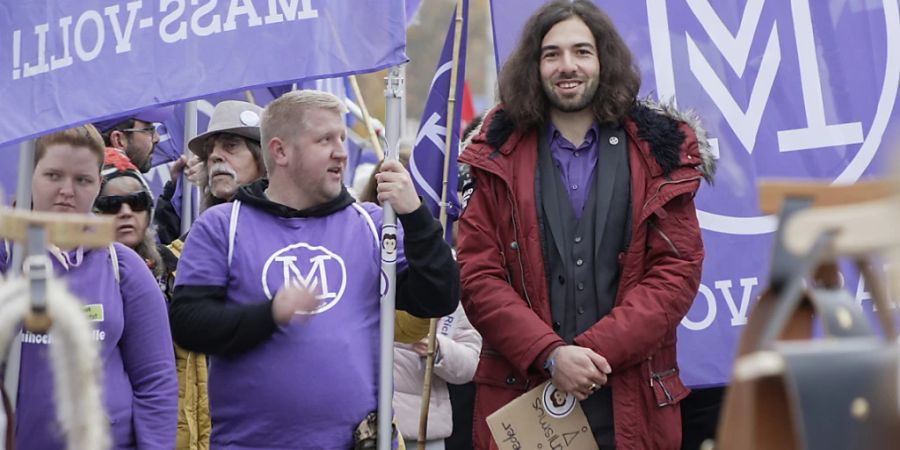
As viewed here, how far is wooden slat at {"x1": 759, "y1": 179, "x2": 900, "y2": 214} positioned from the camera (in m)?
1.99

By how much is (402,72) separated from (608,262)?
3.05ft

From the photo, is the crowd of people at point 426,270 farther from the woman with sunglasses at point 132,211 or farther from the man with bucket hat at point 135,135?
the man with bucket hat at point 135,135

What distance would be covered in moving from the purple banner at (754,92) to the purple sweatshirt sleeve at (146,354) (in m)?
1.81

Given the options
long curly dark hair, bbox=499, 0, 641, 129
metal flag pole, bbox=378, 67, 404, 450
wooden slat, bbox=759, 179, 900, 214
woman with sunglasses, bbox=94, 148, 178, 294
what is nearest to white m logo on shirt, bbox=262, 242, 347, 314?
metal flag pole, bbox=378, 67, 404, 450

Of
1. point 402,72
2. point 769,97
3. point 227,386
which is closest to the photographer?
point 227,386

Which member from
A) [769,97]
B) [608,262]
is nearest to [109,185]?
[608,262]

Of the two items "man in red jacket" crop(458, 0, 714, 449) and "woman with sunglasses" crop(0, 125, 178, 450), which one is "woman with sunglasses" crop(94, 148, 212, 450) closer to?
"woman with sunglasses" crop(0, 125, 178, 450)

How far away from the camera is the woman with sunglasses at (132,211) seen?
5.86m

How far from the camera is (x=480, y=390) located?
16.4 ft

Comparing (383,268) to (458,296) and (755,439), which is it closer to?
(458,296)

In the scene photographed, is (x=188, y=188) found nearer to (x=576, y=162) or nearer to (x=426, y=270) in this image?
(x=576, y=162)

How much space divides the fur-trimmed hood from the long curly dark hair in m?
0.04

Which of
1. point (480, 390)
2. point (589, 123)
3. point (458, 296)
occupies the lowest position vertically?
point (480, 390)

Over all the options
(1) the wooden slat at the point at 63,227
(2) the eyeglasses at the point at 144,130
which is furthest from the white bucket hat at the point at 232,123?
(1) the wooden slat at the point at 63,227
